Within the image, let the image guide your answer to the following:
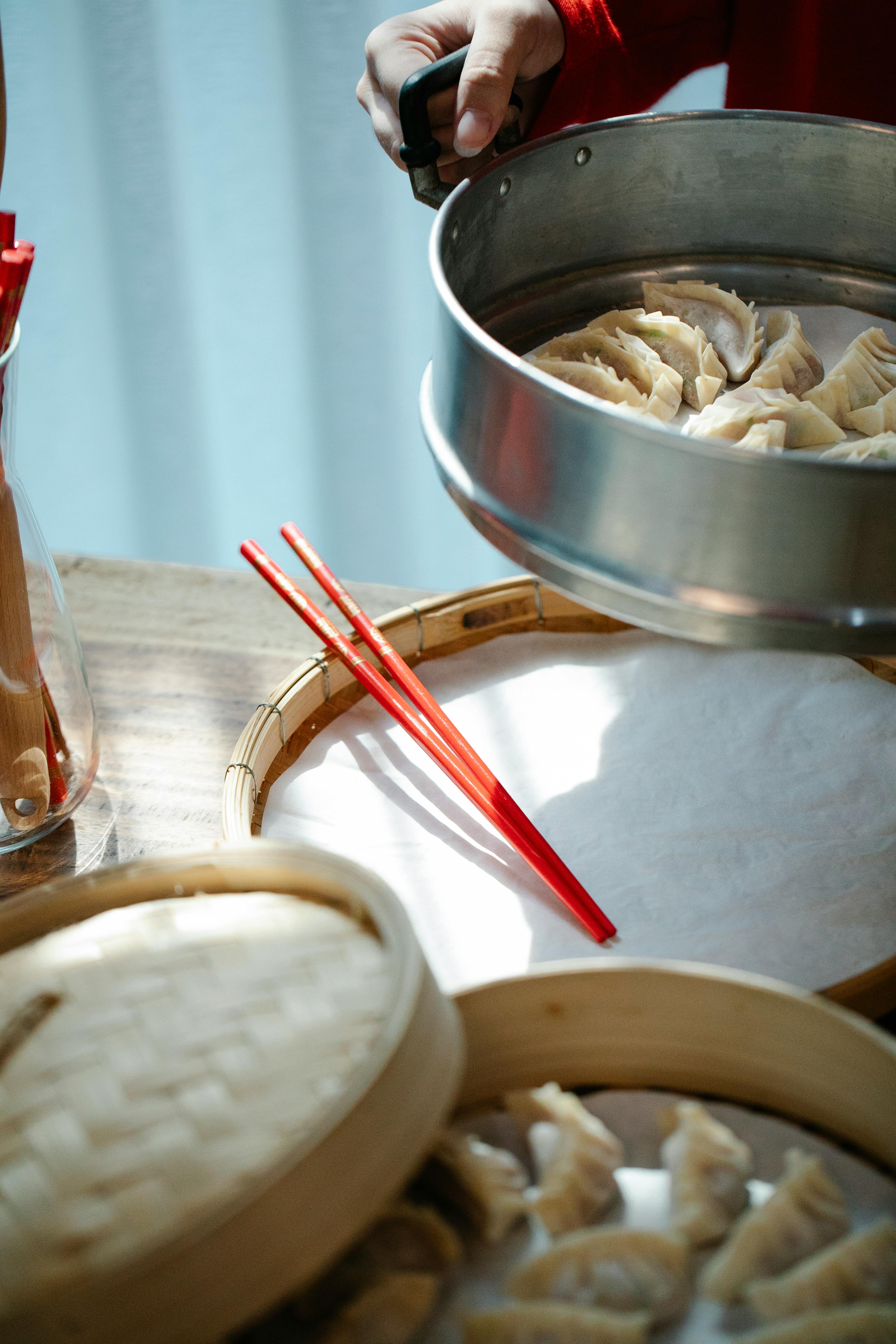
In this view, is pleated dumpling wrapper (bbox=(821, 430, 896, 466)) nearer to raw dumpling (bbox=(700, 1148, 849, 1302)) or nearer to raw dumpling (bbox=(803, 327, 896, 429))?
raw dumpling (bbox=(803, 327, 896, 429))

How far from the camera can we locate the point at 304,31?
1896 millimetres

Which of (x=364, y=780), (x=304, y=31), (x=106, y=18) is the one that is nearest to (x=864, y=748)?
(x=364, y=780)

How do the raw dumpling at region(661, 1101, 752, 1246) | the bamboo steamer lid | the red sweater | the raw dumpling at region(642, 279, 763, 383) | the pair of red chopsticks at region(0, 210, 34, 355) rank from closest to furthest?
the bamboo steamer lid → the raw dumpling at region(661, 1101, 752, 1246) → the pair of red chopsticks at region(0, 210, 34, 355) → the raw dumpling at region(642, 279, 763, 383) → the red sweater

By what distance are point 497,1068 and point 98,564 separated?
3.08 ft

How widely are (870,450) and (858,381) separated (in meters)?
0.13

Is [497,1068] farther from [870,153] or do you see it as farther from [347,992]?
[870,153]

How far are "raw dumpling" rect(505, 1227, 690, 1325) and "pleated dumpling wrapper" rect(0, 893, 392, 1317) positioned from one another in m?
0.13

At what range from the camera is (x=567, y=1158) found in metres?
0.48

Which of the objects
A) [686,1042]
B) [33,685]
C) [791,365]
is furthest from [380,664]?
[686,1042]

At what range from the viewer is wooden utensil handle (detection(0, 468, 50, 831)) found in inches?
29.7

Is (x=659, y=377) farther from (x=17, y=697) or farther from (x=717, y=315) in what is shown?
(x=17, y=697)

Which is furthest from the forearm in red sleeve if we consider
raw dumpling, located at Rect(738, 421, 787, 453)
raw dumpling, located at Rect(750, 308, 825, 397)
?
raw dumpling, located at Rect(738, 421, 787, 453)

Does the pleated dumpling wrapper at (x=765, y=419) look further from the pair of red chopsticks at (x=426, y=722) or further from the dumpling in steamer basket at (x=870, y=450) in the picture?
the pair of red chopsticks at (x=426, y=722)

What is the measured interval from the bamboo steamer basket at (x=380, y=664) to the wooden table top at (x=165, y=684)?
0.26ft
